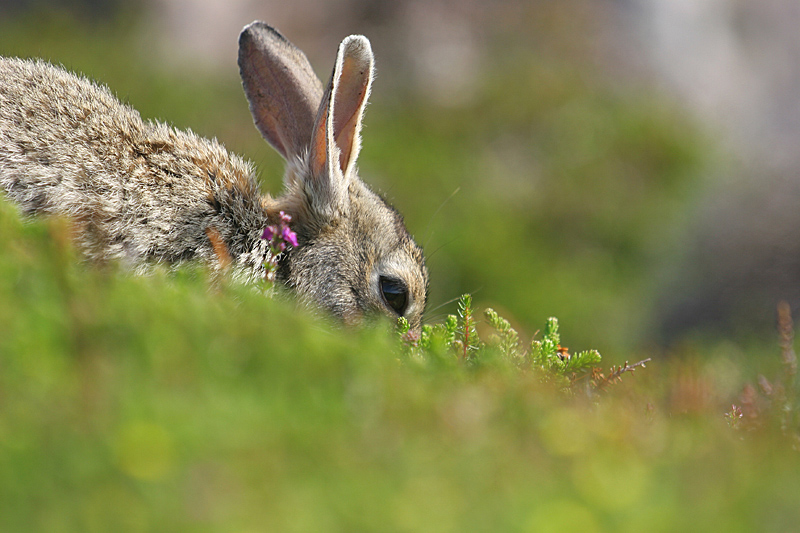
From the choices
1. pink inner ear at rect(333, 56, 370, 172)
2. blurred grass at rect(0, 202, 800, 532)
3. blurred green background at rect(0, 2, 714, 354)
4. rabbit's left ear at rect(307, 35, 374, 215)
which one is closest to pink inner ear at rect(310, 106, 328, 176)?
rabbit's left ear at rect(307, 35, 374, 215)

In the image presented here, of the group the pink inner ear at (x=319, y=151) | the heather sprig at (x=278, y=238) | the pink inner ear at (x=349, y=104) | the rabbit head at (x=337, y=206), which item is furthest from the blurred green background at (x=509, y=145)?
the heather sprig at (x=278, y=238)

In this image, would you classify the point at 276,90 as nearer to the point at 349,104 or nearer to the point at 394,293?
the point at 349,104

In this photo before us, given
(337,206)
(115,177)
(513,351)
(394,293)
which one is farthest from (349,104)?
(513,351)

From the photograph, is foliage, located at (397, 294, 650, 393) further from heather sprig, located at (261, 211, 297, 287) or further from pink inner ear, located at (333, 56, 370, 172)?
pink inner ear, located at (333, 56, 370, 172)

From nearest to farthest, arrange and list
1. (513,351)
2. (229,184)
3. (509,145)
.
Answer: (513,351), (229,184), (509,145)

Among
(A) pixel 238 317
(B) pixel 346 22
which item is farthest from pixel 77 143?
(B) pixel 346 22

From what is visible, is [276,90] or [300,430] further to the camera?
[276,90]
